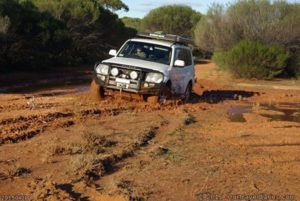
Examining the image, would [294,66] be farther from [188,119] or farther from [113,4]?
[113,4]

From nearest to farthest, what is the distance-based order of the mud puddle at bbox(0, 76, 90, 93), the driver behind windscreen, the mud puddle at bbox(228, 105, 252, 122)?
1. the mud puddle at bbox(228, 105, 252, 122)
2. the driver behind windscreen
3. the mud puddle at bbox(0, 76, 90, 93)

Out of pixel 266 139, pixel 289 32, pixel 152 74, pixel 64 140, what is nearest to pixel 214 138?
pixel 266 139

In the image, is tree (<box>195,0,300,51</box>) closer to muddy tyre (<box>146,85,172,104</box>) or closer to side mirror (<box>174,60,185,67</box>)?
side mirror (<box>174,60,185,67</box>)

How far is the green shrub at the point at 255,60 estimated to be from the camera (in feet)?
95.1

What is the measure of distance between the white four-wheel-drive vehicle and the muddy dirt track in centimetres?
42

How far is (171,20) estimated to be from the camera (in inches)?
2346

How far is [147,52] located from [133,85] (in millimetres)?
1600

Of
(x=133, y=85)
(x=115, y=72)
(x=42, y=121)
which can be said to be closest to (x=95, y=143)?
(x=42, y=121)

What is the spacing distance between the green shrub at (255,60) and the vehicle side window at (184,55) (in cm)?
1167

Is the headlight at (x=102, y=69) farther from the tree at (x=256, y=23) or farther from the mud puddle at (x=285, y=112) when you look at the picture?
the tree at (x=256, y=23)

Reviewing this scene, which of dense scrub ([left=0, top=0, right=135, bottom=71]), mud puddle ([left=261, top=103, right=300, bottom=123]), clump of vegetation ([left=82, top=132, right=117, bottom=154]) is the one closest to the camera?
clump of vegetation ([left=82, top=132, right=117, bottom=154])

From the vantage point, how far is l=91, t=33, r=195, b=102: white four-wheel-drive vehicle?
564 inches

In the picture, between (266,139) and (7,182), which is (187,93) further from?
(7,182)

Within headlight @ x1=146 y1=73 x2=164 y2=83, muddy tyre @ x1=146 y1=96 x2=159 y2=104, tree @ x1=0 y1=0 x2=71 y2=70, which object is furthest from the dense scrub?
headlight @ x1=146 y1=73 x2=164 y2=83
